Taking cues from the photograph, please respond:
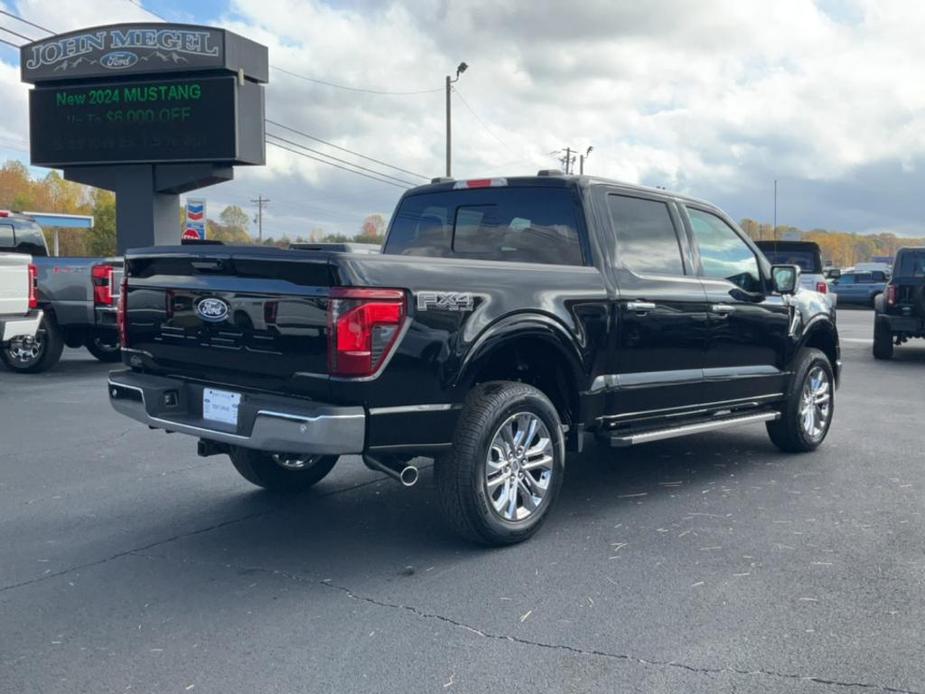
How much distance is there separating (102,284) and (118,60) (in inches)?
505

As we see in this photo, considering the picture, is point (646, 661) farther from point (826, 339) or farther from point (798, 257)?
point (798, 257)

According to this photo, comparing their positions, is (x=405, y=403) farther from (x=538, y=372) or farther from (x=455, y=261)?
(x=538, y=372)

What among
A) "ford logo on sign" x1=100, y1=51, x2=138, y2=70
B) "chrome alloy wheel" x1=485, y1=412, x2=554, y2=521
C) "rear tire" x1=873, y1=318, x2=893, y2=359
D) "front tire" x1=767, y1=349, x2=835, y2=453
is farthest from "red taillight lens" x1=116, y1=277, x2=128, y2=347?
"ford logo on sign" x1=100, y1=51, x2=138, y2=70

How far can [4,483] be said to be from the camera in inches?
248

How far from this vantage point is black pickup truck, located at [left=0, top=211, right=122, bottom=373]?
1225 centimetres

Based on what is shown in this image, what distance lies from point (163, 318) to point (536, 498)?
2.15 m

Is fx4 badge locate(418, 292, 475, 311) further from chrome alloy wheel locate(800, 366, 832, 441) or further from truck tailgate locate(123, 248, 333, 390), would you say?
chrome alloy wheel locate(800, 366, 832, 441)

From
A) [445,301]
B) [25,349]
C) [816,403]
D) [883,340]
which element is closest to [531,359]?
[445,301]

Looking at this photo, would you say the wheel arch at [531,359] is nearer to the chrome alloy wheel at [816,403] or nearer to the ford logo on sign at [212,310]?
the ford logo on sign at [212,310]

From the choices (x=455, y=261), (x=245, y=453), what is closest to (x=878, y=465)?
(x=455, y=261)

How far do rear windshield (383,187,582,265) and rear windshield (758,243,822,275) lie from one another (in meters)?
14.6

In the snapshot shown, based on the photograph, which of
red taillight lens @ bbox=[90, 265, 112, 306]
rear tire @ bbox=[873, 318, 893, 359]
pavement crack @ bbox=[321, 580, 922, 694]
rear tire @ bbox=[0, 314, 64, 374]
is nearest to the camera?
pavement crack @ bbox=[321, 580, 922, 694]

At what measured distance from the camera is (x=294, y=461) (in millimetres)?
5777

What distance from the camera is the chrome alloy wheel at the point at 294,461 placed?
5688 mm
